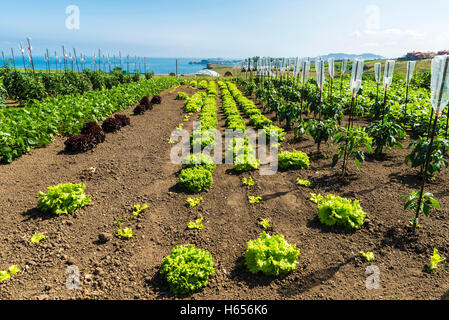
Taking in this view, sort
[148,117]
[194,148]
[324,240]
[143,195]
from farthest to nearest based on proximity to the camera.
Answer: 1. [148,117]
2. [194,148]
3. [143,195]
4. [324,240]

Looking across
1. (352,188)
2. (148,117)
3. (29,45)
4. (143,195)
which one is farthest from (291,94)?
(29,45)

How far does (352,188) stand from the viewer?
5.68 metres

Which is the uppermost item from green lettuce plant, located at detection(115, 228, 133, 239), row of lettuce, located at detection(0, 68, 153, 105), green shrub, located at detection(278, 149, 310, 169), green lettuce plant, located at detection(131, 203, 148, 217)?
row of lettuce, located at detection(0, 68, 153, 105)

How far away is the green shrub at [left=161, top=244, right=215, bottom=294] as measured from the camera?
322cm

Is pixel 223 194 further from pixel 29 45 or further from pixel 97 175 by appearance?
pixel 29 45

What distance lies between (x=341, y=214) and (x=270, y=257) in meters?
1.73

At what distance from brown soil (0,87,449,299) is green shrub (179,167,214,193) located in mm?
195

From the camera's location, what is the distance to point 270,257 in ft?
11.3

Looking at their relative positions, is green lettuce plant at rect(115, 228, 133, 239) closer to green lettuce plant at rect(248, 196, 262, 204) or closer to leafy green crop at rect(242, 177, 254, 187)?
green lettuce plant at rect(248, 196, 262, 204)

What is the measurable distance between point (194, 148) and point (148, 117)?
6.21 m

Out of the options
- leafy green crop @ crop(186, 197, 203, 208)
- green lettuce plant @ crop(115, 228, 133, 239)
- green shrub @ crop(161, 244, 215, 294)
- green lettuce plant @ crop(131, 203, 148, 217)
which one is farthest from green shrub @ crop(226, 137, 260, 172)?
green shrub @ crop(161, 244, 215, 294)

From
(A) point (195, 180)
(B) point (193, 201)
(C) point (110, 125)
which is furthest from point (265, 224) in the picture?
(C) point (110, 125)

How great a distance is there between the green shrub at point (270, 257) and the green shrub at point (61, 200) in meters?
3.42

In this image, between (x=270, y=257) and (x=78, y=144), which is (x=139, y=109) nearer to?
(x=78, y=144)
